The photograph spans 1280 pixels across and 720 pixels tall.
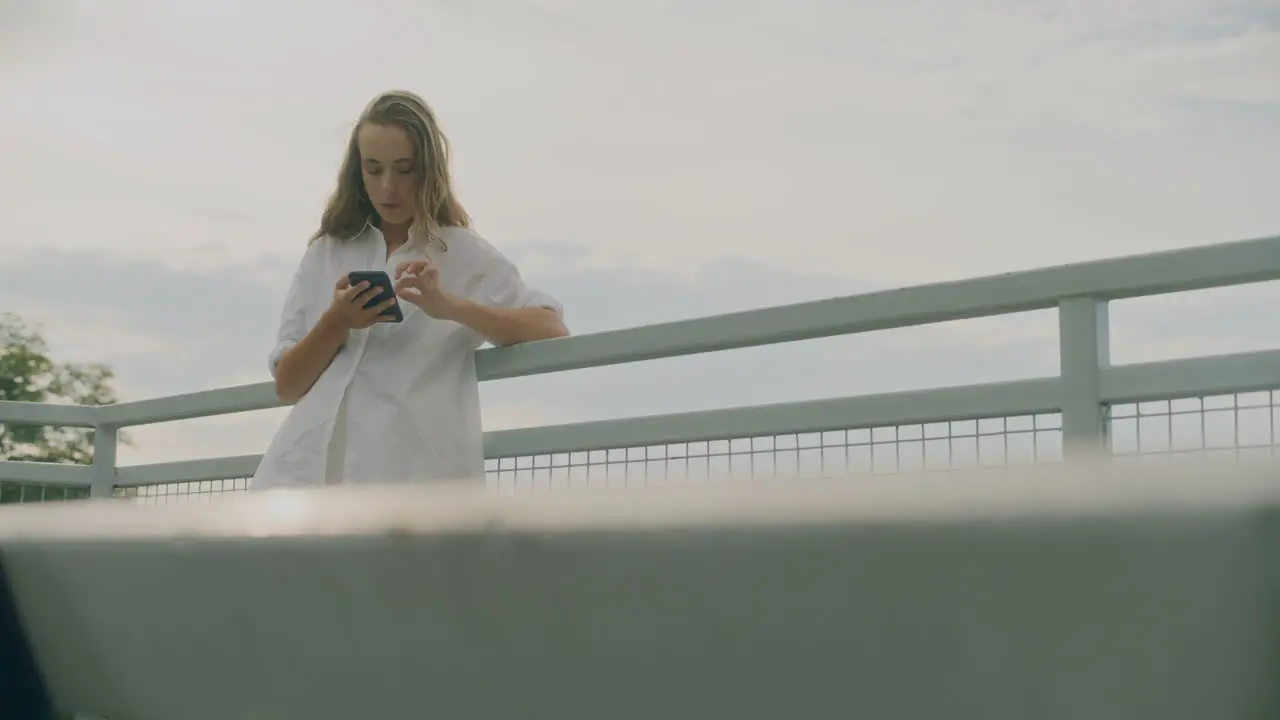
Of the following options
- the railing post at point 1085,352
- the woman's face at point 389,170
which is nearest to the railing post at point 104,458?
the woman's face at point 389,170

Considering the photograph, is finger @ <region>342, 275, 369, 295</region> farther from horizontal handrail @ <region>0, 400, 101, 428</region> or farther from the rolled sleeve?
horizontal handrail @ <region>0, 400, 101, 428</region>

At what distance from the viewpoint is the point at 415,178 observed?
113 inches

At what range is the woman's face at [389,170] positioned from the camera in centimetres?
283

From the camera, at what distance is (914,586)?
1.01ft

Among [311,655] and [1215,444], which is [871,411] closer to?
[311,655]

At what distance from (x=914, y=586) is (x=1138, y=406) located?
72.5 inches

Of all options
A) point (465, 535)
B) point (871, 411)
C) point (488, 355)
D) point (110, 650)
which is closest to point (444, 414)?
point (488, 355)

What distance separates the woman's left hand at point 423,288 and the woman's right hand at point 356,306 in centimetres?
4

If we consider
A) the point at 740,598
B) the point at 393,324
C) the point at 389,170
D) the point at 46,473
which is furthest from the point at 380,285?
the point at 46,473

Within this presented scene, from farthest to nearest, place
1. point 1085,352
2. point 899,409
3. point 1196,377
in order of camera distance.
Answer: point 899,409 < point 1085,352 < point 1196,377

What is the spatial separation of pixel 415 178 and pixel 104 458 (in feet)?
8.46

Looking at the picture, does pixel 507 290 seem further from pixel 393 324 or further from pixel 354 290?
pixel 354 290

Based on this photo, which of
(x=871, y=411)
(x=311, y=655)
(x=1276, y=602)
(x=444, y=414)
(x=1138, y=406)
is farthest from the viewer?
(x=444, y=414)

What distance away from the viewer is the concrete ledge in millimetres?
275
